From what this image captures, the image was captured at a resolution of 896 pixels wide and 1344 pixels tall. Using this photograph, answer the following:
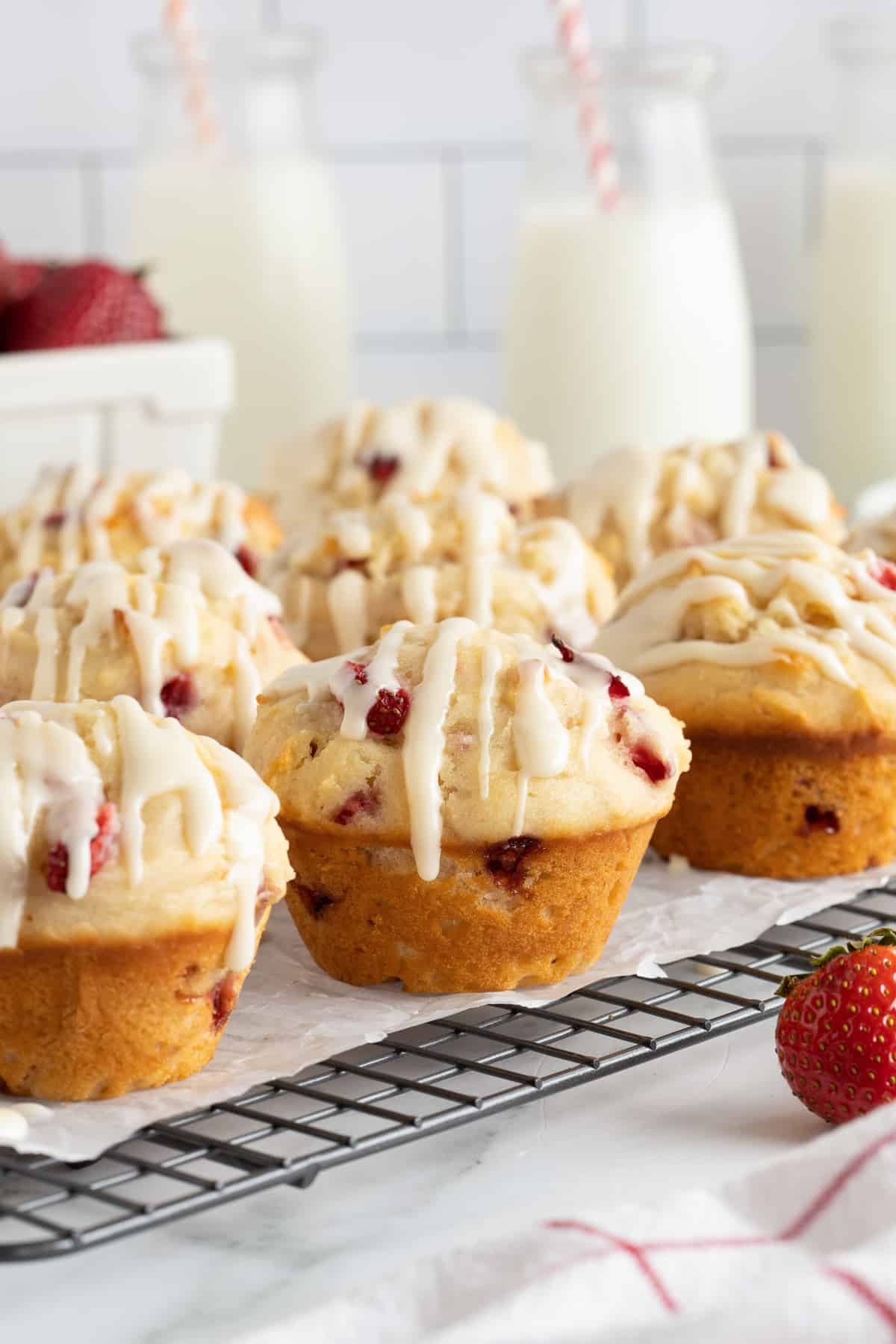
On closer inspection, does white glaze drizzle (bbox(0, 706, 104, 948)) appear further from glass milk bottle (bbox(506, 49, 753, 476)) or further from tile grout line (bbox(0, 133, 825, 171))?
tile grout line (bbox(0, 133, 825, 171))

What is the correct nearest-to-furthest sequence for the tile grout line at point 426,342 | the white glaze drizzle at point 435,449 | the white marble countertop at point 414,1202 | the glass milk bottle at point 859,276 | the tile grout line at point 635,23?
the white marble countertop at point 414,1202 < the white glaze drizzle at point 435,449 < the glass milk bottle at point 859,276 < the tile grout line at point 635,23 < the tile grout line at point 426,342

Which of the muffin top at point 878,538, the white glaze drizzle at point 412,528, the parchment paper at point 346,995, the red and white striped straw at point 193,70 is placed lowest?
the parchment paper at point 346,995

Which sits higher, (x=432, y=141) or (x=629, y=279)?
(x=432, y=141)

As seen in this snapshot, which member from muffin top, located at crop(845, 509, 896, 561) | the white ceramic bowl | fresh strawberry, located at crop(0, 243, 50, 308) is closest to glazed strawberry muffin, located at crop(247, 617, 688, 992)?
muffin top, located at crop(845, 509, 896, 561)

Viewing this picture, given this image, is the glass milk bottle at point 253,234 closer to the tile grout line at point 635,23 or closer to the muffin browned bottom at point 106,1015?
the tile grout line at point 635,23

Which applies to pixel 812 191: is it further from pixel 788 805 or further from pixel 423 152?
pixel 788 805

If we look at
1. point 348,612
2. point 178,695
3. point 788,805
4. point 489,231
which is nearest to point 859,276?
point 489,231

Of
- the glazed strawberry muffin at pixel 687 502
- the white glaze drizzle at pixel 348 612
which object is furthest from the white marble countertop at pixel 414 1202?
the glazed strawberry muffin at pixel 687 502
